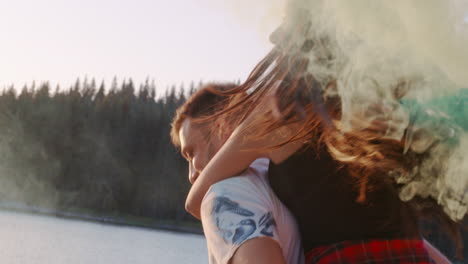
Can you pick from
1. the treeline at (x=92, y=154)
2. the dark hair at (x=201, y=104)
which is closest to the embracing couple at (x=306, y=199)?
the dark hair at (x=201, y=104)

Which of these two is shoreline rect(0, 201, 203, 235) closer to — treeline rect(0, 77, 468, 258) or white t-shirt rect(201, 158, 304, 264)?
treeline rect(0, 77, 468, 258)

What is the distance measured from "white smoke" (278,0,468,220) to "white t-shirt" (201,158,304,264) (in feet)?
0.69

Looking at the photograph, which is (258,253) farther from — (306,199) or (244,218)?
(306,199)

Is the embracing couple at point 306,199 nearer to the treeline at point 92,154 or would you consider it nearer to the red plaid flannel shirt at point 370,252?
the red plaid flannel shirt at point 370,252

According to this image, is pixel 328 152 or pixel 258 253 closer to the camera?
pixel 258 253

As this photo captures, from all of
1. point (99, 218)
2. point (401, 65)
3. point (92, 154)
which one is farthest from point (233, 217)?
point (92, 154)

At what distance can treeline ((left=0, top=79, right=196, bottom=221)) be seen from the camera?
1741 inches

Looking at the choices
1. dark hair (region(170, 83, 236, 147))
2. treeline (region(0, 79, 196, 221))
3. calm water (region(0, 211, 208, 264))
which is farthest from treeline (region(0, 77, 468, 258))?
dark hair (region(170, 83, 236, 147))

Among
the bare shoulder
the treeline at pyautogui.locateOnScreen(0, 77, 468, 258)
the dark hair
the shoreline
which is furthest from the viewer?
the treeline at pyautogui.locateOnScreen(0, 77, 468, 258)

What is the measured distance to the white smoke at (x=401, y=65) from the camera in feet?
3.78

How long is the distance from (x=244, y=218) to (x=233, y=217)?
0.02 metres

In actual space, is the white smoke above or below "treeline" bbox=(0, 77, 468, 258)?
above

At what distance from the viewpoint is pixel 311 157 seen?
1.21 meters

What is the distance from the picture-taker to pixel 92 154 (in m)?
49.1
